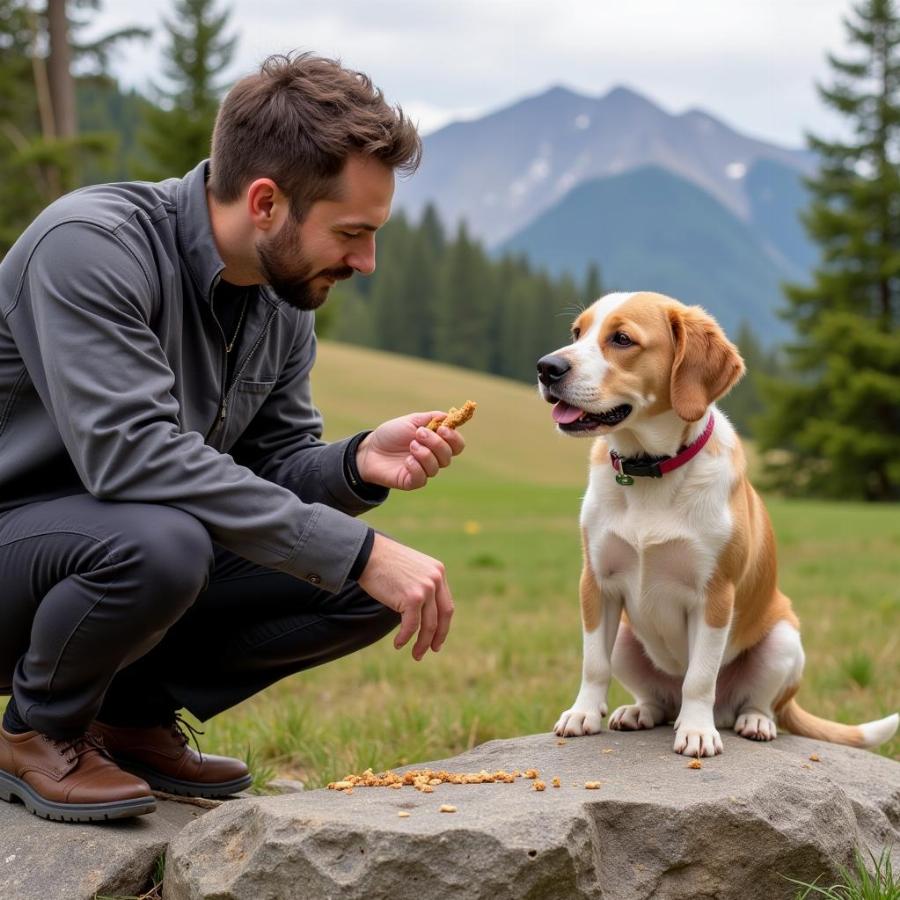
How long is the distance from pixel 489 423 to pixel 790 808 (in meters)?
39.8

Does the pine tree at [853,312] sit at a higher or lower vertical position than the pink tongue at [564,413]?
lower

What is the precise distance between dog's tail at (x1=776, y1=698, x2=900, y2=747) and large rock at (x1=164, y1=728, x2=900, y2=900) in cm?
64

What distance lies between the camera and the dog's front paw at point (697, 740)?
3520mm

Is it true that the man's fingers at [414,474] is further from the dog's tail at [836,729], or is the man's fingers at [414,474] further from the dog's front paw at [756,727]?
the dog's tail at [836,729]

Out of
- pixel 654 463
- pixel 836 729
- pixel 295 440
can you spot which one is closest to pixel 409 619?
pixel 654 463

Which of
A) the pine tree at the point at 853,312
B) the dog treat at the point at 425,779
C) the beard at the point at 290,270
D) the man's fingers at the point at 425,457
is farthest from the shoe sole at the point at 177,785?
the pine tree at the point at 853,312

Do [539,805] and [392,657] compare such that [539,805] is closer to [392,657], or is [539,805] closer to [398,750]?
[398,750]

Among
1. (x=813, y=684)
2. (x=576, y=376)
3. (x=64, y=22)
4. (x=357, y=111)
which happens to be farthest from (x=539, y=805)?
(x=64, y=22)

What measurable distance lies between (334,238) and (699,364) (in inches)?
49.8

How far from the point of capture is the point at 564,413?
3.76 metres

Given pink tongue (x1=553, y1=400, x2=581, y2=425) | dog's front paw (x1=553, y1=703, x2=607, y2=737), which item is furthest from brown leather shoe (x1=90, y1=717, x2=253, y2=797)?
pink tongue (x1=553, y1=400, x2=581, y2=425)

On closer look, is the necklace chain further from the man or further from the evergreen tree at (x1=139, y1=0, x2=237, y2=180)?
the evergreen tree at (x1=139, y1=0, x2=237, y2=180)

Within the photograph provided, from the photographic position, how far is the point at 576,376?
12.2 feet

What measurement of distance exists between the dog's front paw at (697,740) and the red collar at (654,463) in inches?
31.2
